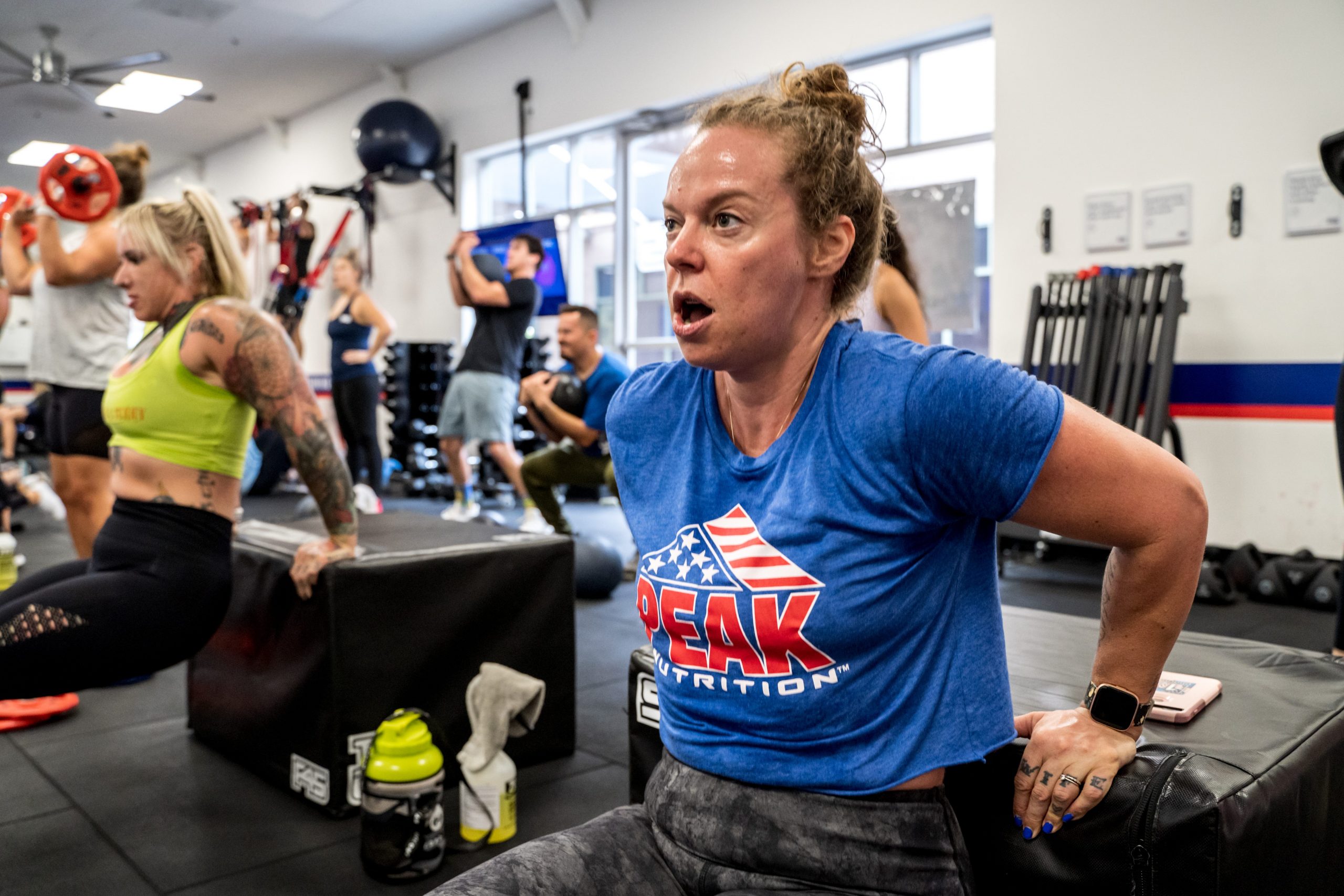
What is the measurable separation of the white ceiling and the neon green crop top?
634 centimetres

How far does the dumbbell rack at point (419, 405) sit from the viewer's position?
7.32 meters

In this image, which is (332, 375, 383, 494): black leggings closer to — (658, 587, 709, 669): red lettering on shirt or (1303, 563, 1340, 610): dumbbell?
(1303, 563, 1340, 610): dumbbell

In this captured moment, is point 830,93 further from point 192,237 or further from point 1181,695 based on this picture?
point 192,237

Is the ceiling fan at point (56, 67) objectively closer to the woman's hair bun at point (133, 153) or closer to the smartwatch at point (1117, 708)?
the woman's hair bun at point (133, 153)

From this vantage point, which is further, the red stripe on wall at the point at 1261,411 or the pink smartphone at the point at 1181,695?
the red stripe on wall at the point at 1261,411

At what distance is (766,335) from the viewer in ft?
3.16

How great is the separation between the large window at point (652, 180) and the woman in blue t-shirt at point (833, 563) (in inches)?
175

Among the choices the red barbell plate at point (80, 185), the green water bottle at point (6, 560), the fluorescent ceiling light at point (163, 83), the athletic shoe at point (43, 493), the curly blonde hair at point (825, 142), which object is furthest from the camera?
the fluorescent ceiling light at point (163, 83)

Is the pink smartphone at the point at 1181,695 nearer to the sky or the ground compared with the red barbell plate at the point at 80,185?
nearer to the ground

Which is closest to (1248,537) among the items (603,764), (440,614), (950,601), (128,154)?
(603,764)

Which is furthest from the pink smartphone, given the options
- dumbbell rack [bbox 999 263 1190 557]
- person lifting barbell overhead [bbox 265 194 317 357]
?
person lifting barbell overhead [bbox 265 194 317 357]

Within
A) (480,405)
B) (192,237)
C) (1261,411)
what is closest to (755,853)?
(192,237)

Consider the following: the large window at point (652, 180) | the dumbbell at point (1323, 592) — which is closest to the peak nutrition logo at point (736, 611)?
the dumbbell at point (1323, 592)

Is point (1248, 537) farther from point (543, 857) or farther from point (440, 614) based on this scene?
point (543, 857)
